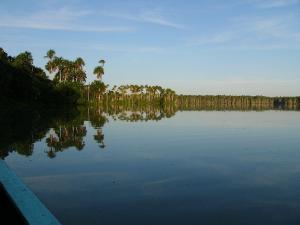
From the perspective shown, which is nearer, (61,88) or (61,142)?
(61,142)

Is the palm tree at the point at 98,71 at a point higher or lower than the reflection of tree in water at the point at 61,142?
higher

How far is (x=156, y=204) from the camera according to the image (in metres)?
11.3

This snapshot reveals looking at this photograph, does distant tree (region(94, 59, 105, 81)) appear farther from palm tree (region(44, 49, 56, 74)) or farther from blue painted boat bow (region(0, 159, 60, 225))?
blue painted boat bow (region(0, 159, 60, 225))

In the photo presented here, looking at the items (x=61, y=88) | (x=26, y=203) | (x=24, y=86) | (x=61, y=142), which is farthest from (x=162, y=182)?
(x=61, y=88)

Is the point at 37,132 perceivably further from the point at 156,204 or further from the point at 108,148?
the point at 156,204

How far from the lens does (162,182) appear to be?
1440 centimetres

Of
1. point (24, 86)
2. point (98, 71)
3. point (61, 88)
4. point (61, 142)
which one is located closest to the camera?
point (61, 142)

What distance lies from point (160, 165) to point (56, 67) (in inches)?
4075

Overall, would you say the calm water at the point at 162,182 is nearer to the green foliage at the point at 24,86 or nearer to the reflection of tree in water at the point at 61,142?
the reflection of tree in water at the point at 61,142

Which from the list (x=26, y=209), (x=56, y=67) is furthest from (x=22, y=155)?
(x=56, y=67)

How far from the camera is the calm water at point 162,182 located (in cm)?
1044

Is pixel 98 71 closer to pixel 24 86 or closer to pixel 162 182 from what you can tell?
pixel 24 86

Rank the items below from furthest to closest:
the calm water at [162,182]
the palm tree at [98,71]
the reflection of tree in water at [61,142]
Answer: the palm tree at [98,71] → the reflection of tree in water at [61,142] → the calm water at [162,182]

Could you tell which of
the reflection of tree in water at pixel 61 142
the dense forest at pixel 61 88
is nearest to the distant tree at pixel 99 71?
the dense forest at pixel 61 88
